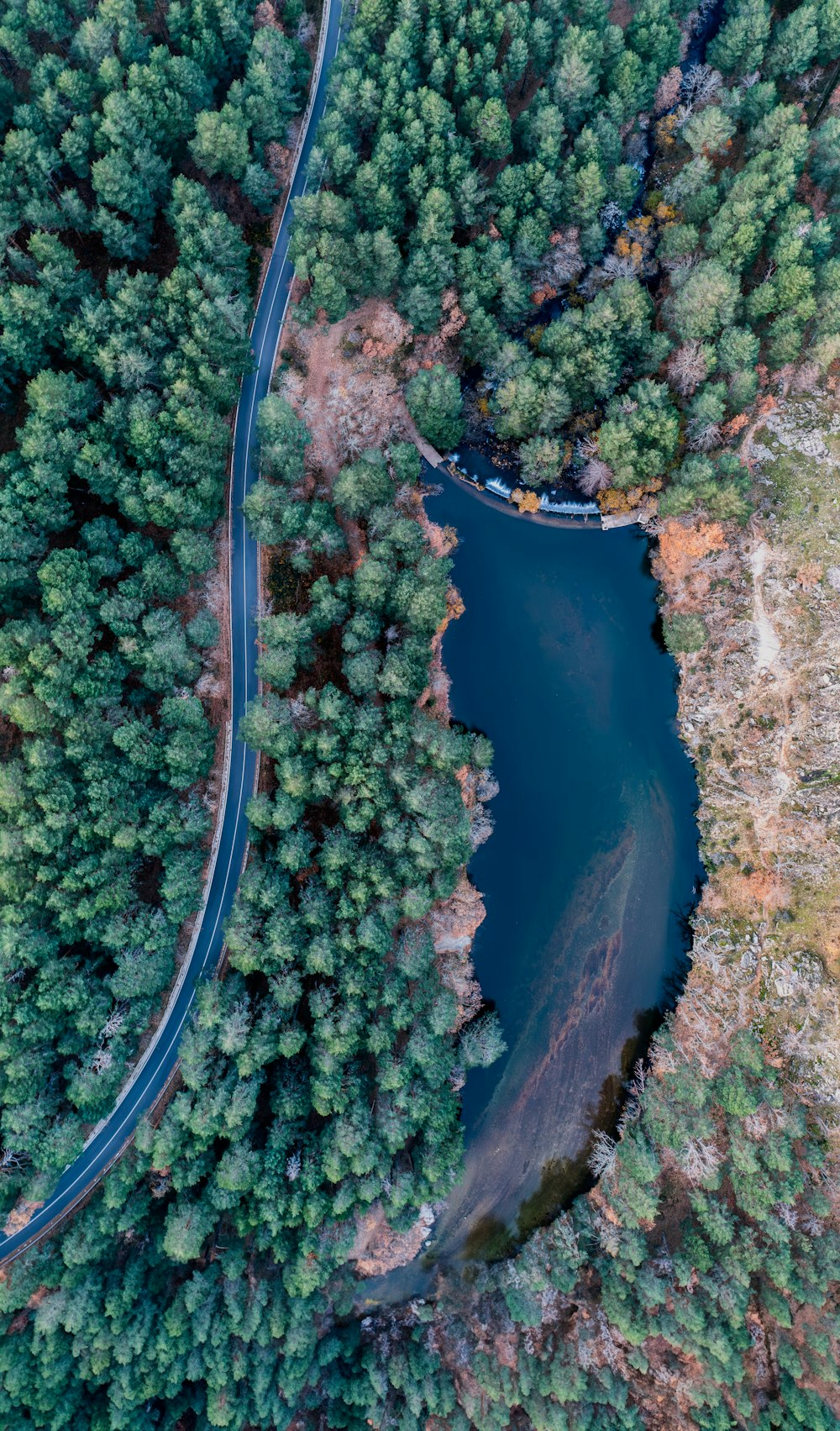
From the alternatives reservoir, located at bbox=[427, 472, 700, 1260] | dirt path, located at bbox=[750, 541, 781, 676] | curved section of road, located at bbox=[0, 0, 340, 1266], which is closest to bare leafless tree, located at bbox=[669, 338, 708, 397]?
reservoir, located at bbox=[427, 472, 700, 1260]

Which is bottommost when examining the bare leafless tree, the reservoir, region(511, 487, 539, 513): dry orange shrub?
the reservoir

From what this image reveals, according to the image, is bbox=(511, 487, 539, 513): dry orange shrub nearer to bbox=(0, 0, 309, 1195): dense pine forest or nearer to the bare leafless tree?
the bare leafless tree

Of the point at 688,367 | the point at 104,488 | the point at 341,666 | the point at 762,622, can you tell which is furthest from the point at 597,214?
the point at 104,488

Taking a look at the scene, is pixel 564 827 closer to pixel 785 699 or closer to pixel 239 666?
pixel 785 699

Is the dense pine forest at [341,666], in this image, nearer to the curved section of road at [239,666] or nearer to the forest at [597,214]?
the forest at [597,214]

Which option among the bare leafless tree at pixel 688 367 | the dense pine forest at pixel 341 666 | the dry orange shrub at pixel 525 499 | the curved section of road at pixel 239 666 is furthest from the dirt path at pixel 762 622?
the curved section of road at pixel 239 666

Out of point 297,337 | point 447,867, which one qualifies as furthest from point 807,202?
point 447,867
